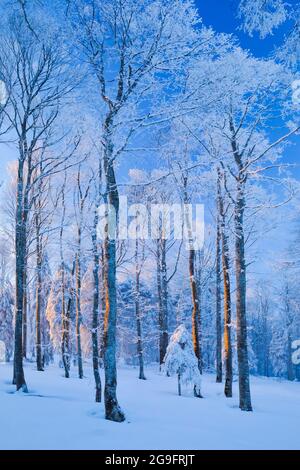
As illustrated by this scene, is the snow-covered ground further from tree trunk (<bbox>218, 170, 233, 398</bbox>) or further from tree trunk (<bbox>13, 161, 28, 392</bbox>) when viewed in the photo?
tree trunk (<bbox>218, 170, 233, 398</bbox>)

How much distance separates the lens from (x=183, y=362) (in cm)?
1329

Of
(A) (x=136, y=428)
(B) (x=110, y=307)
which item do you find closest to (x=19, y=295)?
(B) (x=110, y=307)

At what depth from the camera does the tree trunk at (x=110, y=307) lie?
22.1 ft

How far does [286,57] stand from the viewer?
5.88m

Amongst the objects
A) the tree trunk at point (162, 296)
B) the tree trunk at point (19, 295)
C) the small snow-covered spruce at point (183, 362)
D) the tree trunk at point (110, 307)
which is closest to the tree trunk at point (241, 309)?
the small snow-covered spruce at point (183, 362)

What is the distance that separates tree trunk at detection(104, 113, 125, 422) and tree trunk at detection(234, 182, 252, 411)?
487cm

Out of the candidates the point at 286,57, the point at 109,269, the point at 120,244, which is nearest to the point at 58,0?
→ the point at 286,57

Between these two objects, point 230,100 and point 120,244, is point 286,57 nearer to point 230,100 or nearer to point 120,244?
point 230,100

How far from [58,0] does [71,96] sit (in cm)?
249

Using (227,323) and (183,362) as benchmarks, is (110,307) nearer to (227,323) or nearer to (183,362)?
(183,362)

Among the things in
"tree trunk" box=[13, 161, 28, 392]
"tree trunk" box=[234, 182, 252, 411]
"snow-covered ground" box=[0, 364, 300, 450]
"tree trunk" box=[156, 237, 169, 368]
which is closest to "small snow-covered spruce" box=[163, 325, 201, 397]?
"tree trunk" box=[234, 182, 252, 411]

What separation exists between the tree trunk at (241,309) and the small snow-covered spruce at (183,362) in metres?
2.87

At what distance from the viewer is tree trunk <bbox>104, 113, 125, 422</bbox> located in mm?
6738
